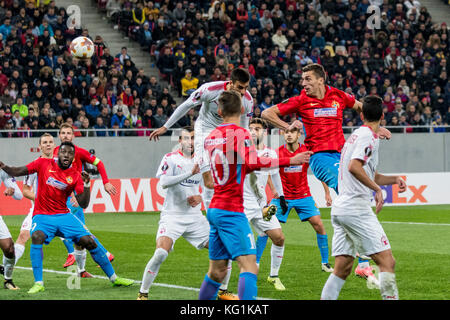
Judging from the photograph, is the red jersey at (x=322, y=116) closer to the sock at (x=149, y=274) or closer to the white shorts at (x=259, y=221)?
the white shorts at (x=259, y=221)

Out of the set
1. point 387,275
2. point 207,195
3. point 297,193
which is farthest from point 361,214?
point 297,193

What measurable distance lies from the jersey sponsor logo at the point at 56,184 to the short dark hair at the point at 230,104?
133 inches

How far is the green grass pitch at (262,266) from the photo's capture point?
31.1 ft

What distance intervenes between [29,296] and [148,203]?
13.7m

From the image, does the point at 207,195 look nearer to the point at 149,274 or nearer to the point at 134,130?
the point at 149,274

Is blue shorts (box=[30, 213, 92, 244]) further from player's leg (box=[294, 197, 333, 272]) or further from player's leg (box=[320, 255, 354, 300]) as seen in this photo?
player's leg (box=[294, 197, 333, 272])

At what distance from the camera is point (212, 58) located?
26.8 metres

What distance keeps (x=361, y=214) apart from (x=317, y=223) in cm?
463

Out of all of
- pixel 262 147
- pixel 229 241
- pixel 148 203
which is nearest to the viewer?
pixel 229 241

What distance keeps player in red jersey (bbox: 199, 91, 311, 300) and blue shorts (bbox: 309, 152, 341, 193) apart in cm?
260

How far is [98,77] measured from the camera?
2398 cm

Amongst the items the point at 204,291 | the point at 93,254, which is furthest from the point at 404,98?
the point at 204,291

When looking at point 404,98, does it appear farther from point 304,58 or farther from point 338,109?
point 338,109
